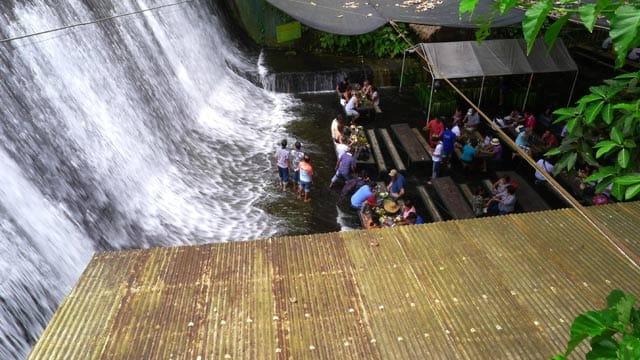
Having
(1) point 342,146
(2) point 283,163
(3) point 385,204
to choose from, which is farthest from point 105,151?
(3) point 385,204

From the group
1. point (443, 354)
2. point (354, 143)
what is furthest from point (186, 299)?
point (354, 143)

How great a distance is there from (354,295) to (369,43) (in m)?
14.6

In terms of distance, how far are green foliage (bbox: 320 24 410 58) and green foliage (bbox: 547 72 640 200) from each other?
44.9 ft

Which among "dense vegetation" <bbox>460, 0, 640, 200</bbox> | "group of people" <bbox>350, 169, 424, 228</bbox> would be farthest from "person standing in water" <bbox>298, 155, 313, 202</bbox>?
"dense vegetation" <bbox>460, 0, 640, 200</bbox>

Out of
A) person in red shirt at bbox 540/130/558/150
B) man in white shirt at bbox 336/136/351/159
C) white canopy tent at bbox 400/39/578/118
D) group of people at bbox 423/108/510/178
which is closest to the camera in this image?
man in white shirt at bbox 336/136/351/159

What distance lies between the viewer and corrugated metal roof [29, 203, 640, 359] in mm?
2826

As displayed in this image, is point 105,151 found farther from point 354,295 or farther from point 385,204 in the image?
point 354,295

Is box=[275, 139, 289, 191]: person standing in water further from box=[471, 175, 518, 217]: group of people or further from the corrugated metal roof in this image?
the corrugated metal roof

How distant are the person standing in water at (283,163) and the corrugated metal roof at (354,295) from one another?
4810mm

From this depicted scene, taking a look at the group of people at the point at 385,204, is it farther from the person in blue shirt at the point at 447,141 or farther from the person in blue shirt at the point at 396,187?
the person in blue shirt at the point at 447,141

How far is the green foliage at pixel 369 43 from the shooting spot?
52.7 ft

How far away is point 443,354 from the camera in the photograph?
2.78m

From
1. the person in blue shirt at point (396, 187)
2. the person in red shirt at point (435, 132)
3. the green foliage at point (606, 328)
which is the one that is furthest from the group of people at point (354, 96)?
the green foliage at point (606, 328)

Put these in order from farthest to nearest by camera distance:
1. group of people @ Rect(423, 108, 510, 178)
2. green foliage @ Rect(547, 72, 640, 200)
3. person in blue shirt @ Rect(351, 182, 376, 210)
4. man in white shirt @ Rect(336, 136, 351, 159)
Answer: group of people @ Rect(423, 108, 510, 178) → man in white shirt @ Rect(336, 136, 351, 159) → person in blue shirt @ Rect(351, 182, 376, 210) → green foliage @ Rect(547, 72, 640, 200)
